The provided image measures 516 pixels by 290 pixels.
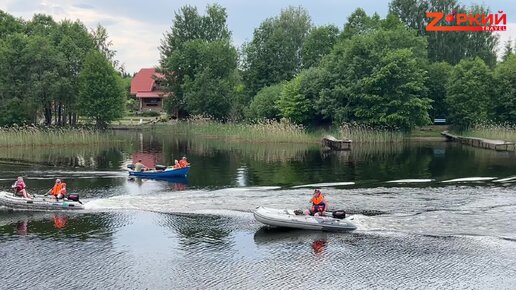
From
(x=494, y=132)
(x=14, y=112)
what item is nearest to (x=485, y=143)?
(x=494, y=132)

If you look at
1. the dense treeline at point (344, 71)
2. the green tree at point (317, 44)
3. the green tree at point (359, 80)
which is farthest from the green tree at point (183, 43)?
the green tree at point (359, 80)

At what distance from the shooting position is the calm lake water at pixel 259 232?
19234 mm

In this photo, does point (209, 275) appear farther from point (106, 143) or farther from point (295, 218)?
point (106, 143)

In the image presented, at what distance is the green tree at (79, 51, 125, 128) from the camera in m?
67.9

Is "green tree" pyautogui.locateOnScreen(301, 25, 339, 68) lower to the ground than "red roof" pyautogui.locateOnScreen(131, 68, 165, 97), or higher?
higher

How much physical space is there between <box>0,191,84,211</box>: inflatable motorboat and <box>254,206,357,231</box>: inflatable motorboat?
990cm

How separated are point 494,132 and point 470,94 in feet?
25.1

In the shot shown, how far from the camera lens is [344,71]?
70.4 metres

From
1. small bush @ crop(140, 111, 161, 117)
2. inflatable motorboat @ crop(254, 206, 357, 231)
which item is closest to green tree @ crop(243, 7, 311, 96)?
small bush @ crop(140, 111, 161, 117)

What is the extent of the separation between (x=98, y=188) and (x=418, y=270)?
21.5 meters

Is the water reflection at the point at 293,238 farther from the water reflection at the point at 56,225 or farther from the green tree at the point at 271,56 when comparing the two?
the green tree at the point at 271,56

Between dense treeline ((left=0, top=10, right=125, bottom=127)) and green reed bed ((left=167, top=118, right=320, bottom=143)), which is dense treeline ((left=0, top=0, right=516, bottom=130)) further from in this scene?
green reed bed ((left=167, top=118, right=320, bottom=143))

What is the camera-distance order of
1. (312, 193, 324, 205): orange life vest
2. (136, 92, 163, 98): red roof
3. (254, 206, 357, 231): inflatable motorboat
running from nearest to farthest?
(254, 206, 357, 231): inflatable motorboat → (312, 193, 324, 205): orange life vest → (136, 92, 163, 98): red roof

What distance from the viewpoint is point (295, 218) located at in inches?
983
